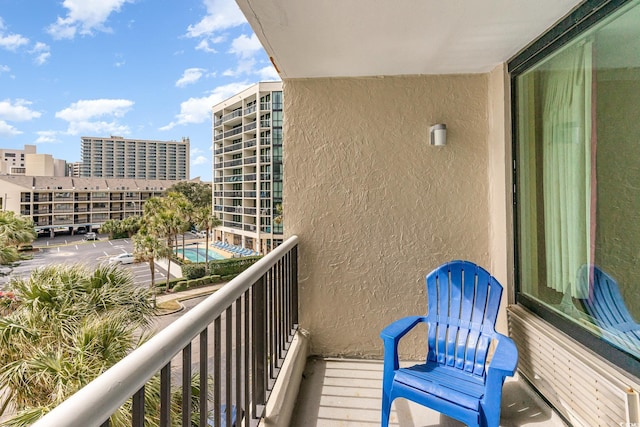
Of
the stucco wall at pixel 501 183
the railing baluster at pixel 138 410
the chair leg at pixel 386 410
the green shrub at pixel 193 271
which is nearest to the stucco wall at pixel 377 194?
the stucco wall at pixel 501 183

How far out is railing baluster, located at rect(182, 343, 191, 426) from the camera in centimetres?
85

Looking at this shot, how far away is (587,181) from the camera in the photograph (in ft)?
5.74

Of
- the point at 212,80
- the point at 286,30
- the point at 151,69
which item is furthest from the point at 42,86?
the point at 286,30

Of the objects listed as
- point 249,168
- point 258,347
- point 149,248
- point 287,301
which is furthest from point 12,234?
point 249,168

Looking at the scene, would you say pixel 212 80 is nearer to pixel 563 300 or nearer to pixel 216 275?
pixel 216 275

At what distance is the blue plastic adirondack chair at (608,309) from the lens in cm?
148

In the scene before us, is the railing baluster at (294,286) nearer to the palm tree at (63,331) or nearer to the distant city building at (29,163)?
the palm tree at (63,331)

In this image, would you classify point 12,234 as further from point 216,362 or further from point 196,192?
point 196,192

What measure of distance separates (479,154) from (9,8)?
46570 millimetres

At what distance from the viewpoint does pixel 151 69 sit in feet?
133

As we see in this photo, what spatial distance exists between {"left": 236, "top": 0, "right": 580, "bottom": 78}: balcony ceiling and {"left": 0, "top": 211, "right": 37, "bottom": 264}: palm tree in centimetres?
1261

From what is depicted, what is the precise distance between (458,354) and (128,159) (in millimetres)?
30102

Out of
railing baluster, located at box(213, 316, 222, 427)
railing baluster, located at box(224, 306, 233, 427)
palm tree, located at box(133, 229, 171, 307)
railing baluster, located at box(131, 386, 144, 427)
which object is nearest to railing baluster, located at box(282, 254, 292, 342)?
railing baluster, located at box(224, 306, 233, 427)

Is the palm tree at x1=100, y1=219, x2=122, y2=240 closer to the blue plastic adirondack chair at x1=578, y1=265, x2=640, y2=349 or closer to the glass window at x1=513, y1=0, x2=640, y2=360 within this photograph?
the glass window at x1=513, y1=0, x2=640, y2=360
